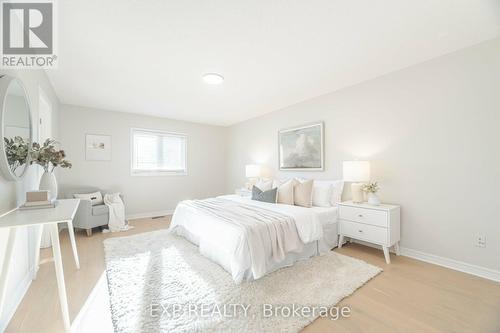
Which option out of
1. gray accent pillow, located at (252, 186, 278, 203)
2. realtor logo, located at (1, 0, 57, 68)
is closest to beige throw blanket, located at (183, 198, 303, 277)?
gray accent pillow, located at (252, 186, 278, 203)

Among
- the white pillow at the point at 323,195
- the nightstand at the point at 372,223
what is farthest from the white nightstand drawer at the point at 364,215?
the white pillow at the point at 323,195

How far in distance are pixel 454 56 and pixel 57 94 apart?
19.2 ft

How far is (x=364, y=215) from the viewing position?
2680 millimetres

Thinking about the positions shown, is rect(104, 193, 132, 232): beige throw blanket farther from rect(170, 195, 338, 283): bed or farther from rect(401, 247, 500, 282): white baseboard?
rect(401, 247, 500, 282): white baseboard

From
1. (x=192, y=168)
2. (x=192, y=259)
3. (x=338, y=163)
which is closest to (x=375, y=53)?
(x=338, y=163)

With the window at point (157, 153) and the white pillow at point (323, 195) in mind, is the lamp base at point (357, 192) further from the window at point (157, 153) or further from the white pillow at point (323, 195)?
the window at point (157, 153)

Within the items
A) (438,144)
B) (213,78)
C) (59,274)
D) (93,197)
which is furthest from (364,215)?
(93,197)

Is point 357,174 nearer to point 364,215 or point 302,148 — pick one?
point 364,215

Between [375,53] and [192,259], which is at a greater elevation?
[375,53]

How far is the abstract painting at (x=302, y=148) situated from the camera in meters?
3.69

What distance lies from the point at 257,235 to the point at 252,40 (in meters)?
2.02

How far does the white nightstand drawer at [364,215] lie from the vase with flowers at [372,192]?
17cm

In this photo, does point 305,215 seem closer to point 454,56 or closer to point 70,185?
point 454,56

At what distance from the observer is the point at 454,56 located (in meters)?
2.32
